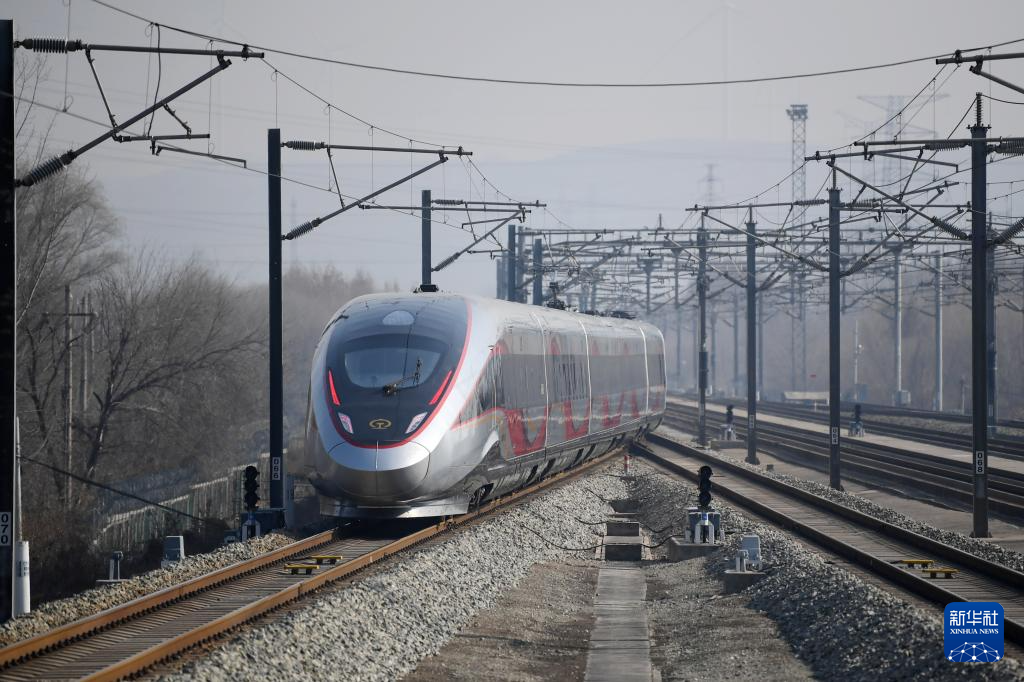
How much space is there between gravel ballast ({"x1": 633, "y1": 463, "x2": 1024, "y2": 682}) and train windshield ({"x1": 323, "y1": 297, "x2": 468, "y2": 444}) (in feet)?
16.0

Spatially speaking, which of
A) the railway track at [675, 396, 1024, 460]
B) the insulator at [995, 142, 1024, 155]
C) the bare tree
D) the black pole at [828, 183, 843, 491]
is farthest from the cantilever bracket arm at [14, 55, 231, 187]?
the railway track at [675, 396, 1024, 460]

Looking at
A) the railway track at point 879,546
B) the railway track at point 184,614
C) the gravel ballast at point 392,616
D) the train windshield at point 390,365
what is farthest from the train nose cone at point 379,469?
the railway track at point 879,546

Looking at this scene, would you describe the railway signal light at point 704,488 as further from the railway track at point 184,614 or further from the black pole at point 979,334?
the black pole at point 979,334

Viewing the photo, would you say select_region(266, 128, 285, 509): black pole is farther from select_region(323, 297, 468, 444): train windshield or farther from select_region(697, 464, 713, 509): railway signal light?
select_region(697, 464, 713, 509): railway signal light

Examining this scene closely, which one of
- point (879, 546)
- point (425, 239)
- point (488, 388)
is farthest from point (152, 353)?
point (879, 546)

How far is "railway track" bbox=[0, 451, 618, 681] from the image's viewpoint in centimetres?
1020

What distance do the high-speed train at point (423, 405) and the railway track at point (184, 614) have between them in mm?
854

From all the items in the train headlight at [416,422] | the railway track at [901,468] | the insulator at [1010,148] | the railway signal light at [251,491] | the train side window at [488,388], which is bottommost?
the railway track at [901,468]

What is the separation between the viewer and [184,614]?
12.4 metres

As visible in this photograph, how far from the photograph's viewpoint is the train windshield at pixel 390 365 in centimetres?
1728

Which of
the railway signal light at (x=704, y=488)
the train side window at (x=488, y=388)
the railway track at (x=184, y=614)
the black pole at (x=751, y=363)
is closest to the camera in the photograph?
the railway track at (x=184, y=614)

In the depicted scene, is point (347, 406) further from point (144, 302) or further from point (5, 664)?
point (144, 302)

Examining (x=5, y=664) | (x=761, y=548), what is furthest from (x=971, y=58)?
(x=5, y=664)

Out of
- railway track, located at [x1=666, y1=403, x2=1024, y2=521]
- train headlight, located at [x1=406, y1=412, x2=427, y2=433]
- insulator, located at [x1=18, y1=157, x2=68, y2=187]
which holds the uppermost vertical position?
insulator, located at [x1=18, y1=157, x2=68, y2=187]
